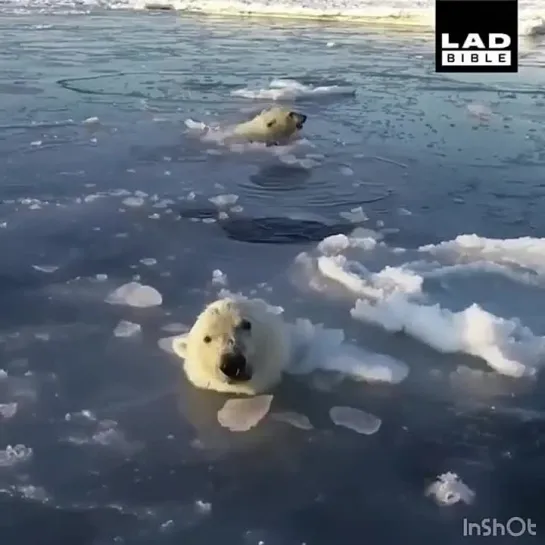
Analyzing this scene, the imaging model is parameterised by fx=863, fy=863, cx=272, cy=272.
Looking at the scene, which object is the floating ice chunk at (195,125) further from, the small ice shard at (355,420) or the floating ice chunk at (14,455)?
the floating ice chunk at (14,455)

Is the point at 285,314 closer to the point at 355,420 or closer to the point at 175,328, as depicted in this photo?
the point at 175,328

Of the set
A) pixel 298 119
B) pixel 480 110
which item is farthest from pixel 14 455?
pixel 480 110

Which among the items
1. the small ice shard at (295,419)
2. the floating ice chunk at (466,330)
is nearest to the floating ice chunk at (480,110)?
the floating ice chunk at (466,330)

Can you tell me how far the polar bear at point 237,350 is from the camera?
162 inches

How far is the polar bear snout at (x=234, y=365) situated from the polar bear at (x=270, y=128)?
543 centimetres

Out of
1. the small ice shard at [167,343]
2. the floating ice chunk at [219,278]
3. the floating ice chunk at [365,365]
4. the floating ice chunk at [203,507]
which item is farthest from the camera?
the floating ice chunk at [219,278]

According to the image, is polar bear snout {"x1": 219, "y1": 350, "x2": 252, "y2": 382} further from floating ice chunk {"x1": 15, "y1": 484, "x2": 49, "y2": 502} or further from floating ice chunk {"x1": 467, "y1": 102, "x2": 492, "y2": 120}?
floating ice chunk {"x1": 467, "y1": 102, "x2": 492, "y2": 120}

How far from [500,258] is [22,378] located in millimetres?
3340

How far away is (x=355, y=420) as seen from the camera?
4.09 metres

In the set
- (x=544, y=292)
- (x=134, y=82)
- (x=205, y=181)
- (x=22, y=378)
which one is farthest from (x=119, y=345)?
(x=134, y=82)

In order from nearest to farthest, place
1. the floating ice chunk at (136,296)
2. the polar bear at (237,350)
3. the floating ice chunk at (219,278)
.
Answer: the polar bear at (237,350) < the floating ice chunk at (136,296) < the floating ice chunk at (219,278)

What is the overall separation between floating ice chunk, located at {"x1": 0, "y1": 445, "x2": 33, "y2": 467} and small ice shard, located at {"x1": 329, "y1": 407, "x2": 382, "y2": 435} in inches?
55.1

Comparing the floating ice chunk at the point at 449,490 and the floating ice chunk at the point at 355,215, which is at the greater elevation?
the floating ice chunk at the point at 355,215

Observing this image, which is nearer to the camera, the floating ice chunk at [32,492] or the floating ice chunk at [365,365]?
the floating ice chunk at [32,492]
